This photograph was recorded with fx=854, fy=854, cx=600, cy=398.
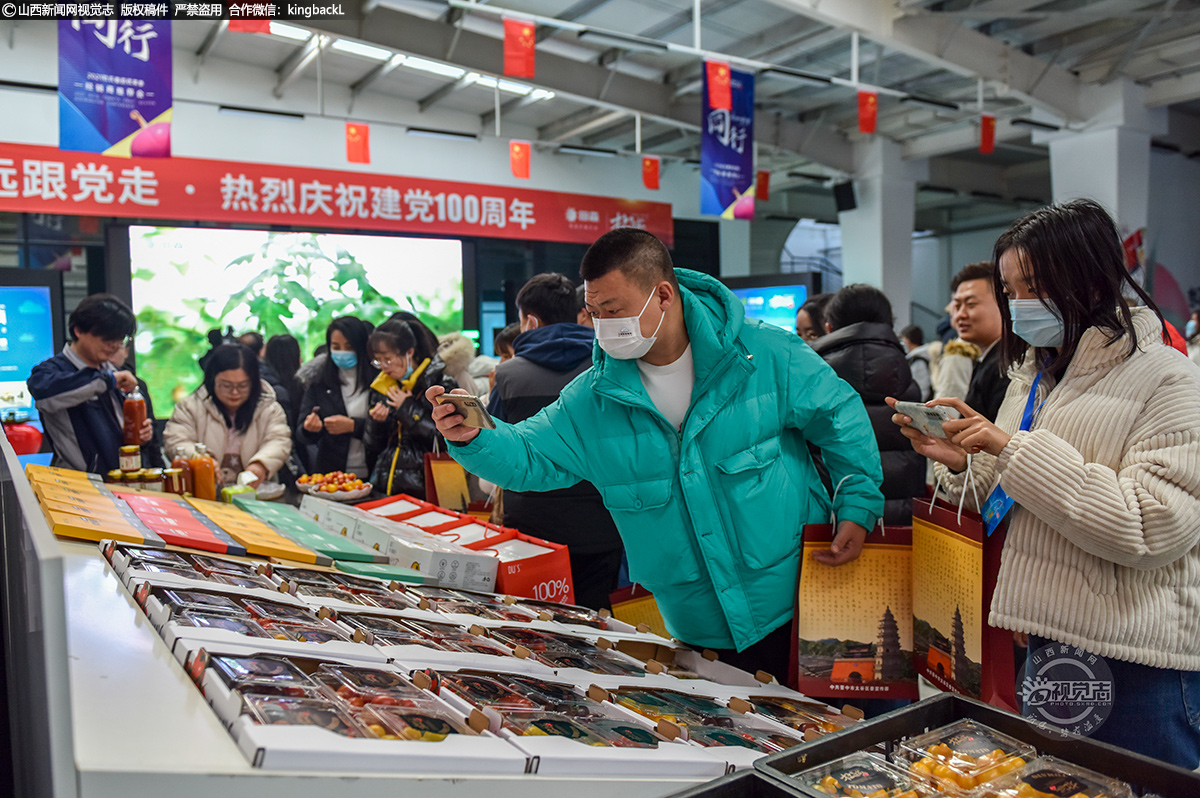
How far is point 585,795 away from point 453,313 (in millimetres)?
9870

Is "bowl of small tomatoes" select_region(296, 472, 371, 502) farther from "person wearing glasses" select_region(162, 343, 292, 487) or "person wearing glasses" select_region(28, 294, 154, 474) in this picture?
"person wearing glasses" select_region(28, 294, 154, 474)

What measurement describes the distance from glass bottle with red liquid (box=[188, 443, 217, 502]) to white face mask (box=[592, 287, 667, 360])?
197 centimetres

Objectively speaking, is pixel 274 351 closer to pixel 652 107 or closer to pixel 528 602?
pixel 528 602

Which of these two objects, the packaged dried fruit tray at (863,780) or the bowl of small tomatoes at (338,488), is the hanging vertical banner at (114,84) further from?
the packaged dried fruit tray at (863,780)

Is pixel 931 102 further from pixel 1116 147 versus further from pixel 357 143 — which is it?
pixel 357 143

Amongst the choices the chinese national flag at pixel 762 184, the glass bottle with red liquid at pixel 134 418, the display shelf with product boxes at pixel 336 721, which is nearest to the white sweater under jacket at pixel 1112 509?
the display shelf with product boxes at pixel 336 721

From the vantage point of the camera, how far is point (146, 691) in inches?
40.8

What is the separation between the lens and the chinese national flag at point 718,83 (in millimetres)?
7875

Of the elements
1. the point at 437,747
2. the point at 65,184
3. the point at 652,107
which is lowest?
the point at 437,747

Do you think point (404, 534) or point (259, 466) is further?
point (259, 466)

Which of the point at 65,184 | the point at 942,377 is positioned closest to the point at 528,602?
the point at 942,377

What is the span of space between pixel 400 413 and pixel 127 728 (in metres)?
3.15

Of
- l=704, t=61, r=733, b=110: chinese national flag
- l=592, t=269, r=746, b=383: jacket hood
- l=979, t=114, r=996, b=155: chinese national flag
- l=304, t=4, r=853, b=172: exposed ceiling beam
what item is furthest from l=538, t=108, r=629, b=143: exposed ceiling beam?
l=592, t=269, r=746, b=383: jacket hood

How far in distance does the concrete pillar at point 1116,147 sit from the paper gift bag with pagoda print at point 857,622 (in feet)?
33.2
